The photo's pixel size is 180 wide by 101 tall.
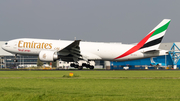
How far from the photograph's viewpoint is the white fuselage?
51159 mm

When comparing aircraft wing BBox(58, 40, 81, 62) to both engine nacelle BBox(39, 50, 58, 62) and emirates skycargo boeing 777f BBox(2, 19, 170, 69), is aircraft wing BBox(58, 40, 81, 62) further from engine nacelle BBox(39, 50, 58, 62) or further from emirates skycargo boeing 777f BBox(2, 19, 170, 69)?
engine nacelle BBox(39, 50, 58, 62)

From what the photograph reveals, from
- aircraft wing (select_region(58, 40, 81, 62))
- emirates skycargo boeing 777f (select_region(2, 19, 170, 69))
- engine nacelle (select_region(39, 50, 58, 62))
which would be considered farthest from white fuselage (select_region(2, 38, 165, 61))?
engine nacelle (select_region(39, 50, 58, 62))

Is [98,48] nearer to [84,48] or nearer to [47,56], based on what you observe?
[84,48]

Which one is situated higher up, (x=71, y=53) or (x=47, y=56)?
(x=71, y=53)

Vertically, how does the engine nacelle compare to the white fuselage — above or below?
below

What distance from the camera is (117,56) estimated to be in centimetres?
5266

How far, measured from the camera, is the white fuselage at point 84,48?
5116cm

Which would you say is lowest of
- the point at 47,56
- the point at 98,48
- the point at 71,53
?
the point at 47,56

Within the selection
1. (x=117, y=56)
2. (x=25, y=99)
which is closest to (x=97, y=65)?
(x=117, y=56)

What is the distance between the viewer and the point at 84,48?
52.3m

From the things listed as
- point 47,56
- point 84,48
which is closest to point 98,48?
point 84,48

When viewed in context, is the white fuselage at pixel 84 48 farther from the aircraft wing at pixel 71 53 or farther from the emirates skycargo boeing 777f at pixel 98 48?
the aircraft wing at pixel 71 53

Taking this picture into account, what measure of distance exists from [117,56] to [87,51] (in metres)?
6.17

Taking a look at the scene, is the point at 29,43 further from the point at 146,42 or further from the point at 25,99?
the point at 25,99
